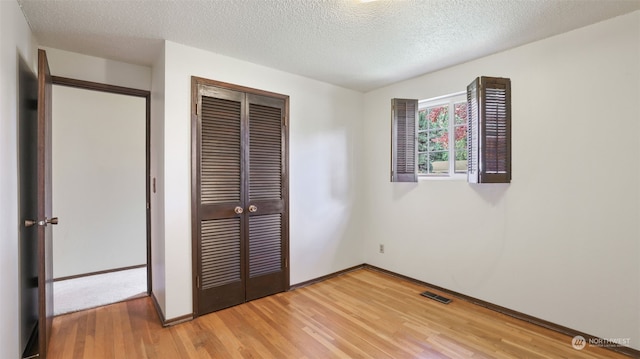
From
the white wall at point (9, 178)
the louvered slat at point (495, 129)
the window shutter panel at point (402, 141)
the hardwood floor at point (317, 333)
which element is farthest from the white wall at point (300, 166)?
the louvered slat at point (495, 129)

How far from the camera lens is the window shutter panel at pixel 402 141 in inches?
135

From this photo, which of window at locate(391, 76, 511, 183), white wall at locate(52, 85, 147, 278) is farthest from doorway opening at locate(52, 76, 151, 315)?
window at locate(391, 76, 511, 183)

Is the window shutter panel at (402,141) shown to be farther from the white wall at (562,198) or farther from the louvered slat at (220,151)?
the louvered slat at (220,151)

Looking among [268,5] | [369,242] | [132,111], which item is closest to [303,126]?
[268,5]

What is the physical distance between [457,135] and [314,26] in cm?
197

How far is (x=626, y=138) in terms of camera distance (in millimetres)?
2109

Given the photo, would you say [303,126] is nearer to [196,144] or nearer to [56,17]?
[196,144]

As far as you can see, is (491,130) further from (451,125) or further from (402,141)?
(402,141)

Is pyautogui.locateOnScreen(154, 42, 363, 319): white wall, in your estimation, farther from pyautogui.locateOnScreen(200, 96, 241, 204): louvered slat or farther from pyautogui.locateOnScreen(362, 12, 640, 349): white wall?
pyautogui.locateOnScreen(362, 12, 640, 349): white wall

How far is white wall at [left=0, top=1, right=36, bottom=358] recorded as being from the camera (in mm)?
1584

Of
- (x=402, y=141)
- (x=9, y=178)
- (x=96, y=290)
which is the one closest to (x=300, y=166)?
(x=402, y=141)

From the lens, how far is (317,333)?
238 cm

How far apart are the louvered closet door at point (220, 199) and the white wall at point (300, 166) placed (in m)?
0.12

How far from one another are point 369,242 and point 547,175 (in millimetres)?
2231
